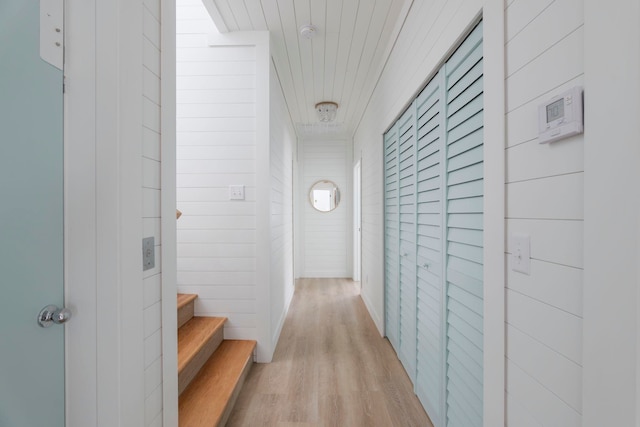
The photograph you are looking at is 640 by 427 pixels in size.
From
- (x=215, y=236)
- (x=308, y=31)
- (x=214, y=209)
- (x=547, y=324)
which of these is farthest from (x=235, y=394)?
(x=308, y=31)

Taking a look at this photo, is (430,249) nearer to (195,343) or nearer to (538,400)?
(538,400)

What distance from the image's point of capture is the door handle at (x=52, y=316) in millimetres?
733

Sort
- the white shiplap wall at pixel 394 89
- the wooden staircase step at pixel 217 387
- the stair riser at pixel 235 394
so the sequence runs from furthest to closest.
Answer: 1. the stair riser at pixel 235 394
2. the wooden staircase step at pixel 217 387
3. the white shiplap wall at pixel 394 89

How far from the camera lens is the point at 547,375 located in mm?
731

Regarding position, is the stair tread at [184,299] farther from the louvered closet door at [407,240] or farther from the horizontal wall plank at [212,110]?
the louvered closet door at [407,240]

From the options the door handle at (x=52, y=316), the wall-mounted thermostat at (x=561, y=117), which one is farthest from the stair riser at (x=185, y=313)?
the wall-mounted thermostat at (x=561, y=117)

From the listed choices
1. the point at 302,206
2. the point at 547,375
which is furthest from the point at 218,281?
the point at 302,206

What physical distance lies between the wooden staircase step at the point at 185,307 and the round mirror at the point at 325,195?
334 cm

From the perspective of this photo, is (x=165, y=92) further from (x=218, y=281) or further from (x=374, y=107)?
(x=374, y=107)

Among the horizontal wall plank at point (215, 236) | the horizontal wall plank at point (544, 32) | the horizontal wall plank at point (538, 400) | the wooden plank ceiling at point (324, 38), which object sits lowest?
the horizontal wall plank at point (538, 400)

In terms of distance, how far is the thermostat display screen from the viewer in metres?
0.67

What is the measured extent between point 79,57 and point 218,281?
1779mm

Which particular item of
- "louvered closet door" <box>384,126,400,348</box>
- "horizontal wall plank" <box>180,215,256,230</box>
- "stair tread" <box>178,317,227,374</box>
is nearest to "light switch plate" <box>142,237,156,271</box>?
"stair tread" <box>178,317,227,374</box>

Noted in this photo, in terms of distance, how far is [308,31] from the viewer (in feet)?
7.29
